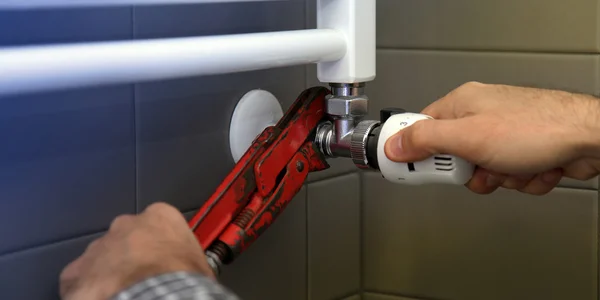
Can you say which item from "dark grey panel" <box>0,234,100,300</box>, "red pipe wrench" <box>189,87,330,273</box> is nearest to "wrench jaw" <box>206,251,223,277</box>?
"red pipe wrench" <box>189,87,330,273</box>

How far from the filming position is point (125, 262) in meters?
0.44

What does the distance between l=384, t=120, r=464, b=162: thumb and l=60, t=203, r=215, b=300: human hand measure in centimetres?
→ 19

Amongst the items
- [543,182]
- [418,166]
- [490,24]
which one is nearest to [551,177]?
[543,182]

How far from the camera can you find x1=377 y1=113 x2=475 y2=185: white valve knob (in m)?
0.58

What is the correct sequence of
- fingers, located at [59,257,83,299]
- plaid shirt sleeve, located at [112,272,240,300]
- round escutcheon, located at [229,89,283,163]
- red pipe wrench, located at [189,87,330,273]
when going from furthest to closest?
1. round escutcheon, located at [229,89,283,163]
2. red pipe wrench, located at [189,87,330,273]
3. fingers, located at [59,257,83,299]
4. plaid shirt sleeve, located at [112,272,240,300]

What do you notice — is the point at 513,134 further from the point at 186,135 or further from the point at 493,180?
the point at 186,135

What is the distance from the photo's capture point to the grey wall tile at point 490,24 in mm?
785

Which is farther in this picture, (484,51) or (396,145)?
(484,51)

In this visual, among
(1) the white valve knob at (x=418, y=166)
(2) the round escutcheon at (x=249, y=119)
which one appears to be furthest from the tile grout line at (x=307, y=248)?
(1) the white valve knob at (x=418, y=166)

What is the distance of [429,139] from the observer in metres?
0.56

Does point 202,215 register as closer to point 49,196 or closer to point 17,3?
point 49,196

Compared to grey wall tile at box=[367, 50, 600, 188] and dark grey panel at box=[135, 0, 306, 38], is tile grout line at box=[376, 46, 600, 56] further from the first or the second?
dark grey panel at box=[135, 0, 306, 38]

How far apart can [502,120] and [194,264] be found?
0.86 feet

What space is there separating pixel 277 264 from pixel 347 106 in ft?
0.74
